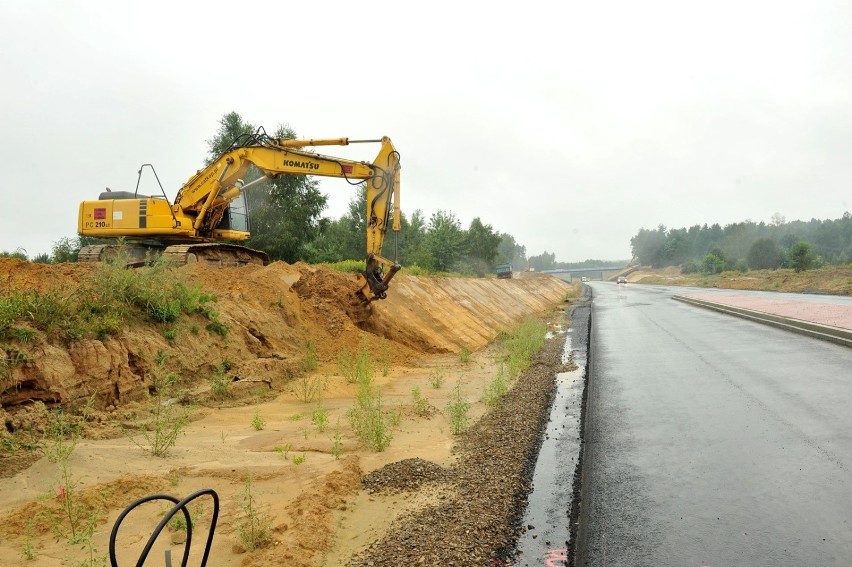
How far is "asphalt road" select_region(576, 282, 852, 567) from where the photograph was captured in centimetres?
450

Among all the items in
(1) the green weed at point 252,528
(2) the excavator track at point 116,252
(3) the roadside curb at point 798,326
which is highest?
(2) the excavator track at point 116,252

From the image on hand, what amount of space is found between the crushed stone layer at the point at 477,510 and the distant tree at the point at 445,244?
4506cm

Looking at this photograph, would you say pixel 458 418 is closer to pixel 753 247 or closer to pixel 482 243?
pixel 482 243

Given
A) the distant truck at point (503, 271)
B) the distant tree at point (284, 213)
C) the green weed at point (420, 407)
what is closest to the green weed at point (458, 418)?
the green weed at point (420, 407)

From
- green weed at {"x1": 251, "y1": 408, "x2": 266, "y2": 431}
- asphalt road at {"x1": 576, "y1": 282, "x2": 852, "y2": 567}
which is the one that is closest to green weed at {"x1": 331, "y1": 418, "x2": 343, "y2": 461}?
green weed at {"x1": 251, "y1": 408, "x2": 266, "y2": 431}

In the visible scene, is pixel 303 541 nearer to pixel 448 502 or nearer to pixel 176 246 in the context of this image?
pixel 448 502

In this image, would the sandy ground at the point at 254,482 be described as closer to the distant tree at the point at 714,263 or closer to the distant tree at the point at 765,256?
the distant tree at the point at 765,256

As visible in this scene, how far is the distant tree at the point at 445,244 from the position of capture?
5491 centimetres

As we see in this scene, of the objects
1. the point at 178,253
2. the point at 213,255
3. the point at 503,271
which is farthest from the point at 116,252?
the point at 503,271

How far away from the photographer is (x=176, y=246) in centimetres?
1672

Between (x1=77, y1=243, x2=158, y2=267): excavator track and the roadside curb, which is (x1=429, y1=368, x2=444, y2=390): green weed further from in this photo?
the roadside curb

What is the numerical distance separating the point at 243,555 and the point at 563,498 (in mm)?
2995

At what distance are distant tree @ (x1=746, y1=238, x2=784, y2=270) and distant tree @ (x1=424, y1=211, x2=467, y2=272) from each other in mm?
49524

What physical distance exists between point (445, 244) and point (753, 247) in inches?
2137
